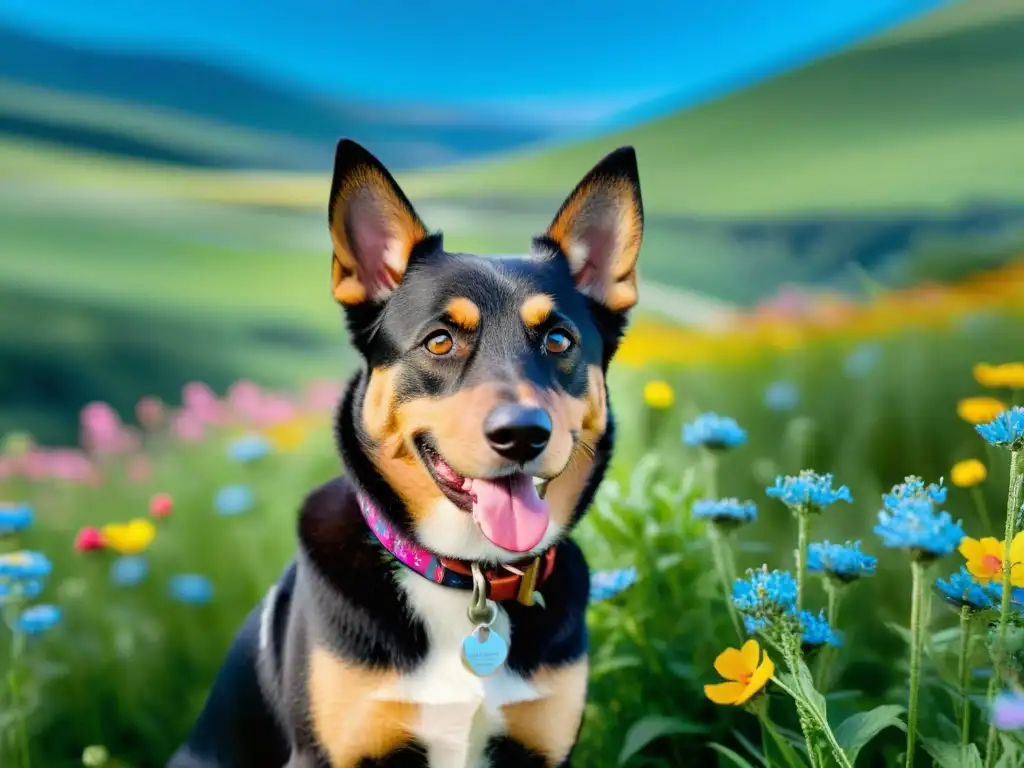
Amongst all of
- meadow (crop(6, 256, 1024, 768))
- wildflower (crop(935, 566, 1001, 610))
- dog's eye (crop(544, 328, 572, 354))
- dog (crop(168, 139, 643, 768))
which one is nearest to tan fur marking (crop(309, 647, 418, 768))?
dog (crop(168, 139, 643, 768))

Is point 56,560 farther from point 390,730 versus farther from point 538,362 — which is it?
point 538,362

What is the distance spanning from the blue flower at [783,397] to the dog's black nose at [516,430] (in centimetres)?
293

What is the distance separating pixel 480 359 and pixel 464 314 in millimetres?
128

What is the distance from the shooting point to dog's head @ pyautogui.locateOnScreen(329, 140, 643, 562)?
7.56 ft

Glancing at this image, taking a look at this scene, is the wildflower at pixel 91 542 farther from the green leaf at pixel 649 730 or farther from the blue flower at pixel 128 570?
the green leaf at pixel 649 730

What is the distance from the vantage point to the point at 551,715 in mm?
2488

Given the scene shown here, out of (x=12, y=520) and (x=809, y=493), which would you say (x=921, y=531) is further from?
(x=12, y=520)

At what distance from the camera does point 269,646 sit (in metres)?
2.73

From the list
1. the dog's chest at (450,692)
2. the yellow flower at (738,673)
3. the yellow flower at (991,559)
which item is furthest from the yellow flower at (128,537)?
the yellow flower at (991,559)

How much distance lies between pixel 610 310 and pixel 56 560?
3.40 m

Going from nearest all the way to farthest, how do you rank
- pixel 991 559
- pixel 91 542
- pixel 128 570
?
1. pixel 991 559
2. pixel 91 542
3. pixel 128 570

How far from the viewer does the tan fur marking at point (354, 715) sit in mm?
2381

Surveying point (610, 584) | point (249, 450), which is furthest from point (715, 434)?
point (249, 450)

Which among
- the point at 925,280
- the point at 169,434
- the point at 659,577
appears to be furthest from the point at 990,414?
the point at 169,434
